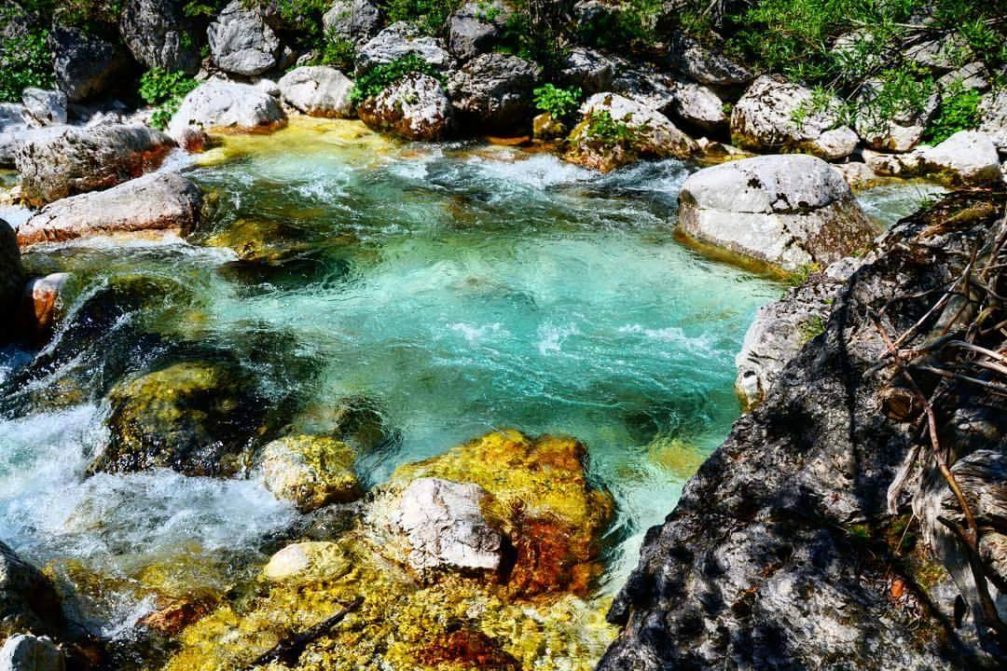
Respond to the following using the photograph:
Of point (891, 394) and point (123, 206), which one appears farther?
point (123, 206)

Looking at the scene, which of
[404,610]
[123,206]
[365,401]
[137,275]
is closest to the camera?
[404,610]

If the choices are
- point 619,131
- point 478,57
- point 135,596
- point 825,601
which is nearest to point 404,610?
point 135,596

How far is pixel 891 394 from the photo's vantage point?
10.6ft

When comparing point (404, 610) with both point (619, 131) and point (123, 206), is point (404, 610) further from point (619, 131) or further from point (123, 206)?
point (619, 131)

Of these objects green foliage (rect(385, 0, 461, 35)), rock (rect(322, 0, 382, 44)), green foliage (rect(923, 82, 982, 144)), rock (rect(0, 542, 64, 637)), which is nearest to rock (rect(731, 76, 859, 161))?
green foliage (rect(923, 82, 982, 144))

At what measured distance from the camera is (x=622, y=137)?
46.6 feet

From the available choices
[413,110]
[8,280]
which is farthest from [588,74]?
[8,280]

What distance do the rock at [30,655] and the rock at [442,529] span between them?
2143 millimetres

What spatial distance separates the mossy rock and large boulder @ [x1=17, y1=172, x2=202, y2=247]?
4364 millimetres

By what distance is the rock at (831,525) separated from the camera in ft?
8.88

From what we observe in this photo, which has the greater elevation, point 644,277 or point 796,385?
point 796,385

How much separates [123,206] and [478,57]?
8.48 m

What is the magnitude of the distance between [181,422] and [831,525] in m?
5.51

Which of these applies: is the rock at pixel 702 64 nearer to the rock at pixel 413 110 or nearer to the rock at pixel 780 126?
the rock at pixel 780 126
